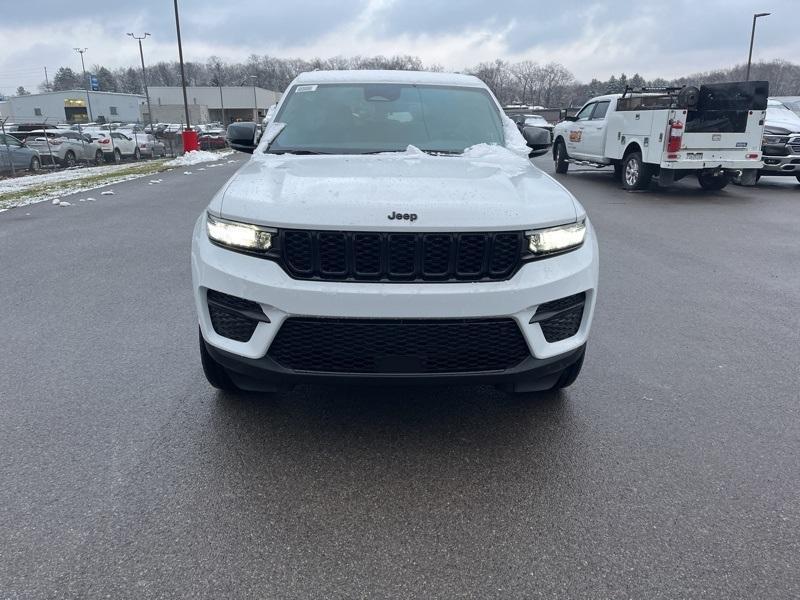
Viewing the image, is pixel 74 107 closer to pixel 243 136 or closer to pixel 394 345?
pixel 243 136

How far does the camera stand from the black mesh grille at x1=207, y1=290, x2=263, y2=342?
2.76 m

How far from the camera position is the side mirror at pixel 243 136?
481 cm

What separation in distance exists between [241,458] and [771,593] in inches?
88.3

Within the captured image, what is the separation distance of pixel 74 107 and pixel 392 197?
103 meters

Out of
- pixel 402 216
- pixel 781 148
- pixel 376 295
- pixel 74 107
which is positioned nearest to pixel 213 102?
pixel 74 107

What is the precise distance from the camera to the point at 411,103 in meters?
4.51

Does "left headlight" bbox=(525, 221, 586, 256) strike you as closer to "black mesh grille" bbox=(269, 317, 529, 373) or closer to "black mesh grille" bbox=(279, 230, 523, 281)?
"black mesh grille" bbox=(279, 230, 523, 281)

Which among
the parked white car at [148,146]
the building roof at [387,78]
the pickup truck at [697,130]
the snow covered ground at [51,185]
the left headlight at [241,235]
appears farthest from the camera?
the parked white car at [148,146]

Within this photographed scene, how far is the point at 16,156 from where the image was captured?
20.8m

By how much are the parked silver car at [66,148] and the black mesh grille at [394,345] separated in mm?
23794

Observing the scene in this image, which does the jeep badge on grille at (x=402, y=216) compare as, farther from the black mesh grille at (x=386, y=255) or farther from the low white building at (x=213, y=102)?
the low white building at (x=213, y=102)

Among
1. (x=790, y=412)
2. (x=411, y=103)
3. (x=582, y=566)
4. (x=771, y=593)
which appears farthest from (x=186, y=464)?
(x=790, y=412)

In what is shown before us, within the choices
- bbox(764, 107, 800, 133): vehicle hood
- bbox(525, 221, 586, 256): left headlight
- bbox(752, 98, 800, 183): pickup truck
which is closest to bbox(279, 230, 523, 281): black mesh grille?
bbox(525, 221, 586, 256): left headlight

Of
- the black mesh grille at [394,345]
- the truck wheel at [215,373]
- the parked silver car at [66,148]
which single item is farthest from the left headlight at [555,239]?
the parked silver car at [66,148]
